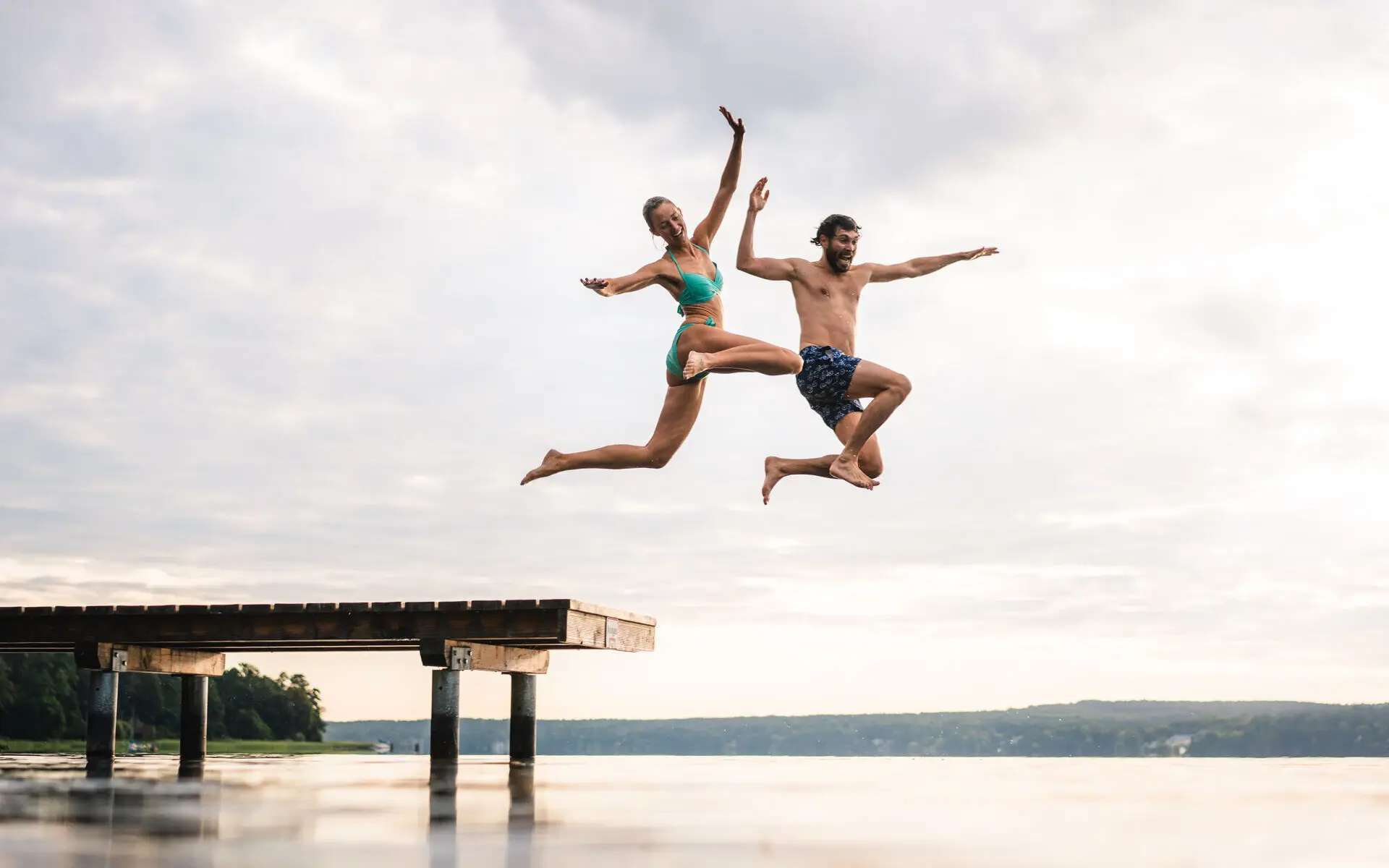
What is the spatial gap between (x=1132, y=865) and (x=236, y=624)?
512 inches

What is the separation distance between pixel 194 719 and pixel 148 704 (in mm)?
41538

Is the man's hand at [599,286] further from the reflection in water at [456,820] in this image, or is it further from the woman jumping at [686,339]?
the reflection in water at [456,820]

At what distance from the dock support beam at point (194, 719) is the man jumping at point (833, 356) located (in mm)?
12243

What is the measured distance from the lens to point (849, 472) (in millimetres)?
9766

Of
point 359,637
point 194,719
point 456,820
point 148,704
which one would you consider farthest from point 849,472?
point 148,704

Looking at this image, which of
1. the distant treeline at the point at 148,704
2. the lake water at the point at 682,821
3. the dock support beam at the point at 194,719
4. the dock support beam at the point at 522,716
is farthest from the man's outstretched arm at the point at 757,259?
the distant treeline at the point at 148,704

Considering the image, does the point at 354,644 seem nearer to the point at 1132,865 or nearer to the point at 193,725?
the point at 193,725

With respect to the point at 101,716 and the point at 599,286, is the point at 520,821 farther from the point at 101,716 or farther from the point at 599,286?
the point at 101,716

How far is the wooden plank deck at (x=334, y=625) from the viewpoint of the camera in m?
14.7

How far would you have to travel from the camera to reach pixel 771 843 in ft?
19.9

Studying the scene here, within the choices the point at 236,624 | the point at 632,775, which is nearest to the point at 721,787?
the point at 632,775

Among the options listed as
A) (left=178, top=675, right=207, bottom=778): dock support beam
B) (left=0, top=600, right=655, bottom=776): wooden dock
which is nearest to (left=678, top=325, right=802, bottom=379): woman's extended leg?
(left=0, top=600, right=655, bottom=776): wooden dock

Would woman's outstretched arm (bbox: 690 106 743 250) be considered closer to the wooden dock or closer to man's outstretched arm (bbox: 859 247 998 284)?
man's outstretched arm (bbox: 859 247 998 284)

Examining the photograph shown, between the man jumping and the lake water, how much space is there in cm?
233
